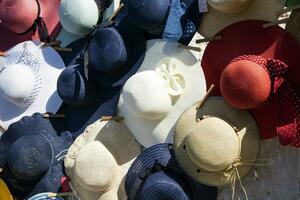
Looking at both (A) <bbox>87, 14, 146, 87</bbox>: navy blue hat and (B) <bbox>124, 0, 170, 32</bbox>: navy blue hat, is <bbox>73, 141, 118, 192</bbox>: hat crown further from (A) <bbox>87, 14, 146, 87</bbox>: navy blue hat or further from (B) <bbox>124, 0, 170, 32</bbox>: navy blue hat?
(B) <bbox>124, 0, 170, 32</bbox>: navy blue hat

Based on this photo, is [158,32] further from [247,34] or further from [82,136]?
[82,136]

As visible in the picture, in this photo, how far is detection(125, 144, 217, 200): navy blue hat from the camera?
8.43 ft

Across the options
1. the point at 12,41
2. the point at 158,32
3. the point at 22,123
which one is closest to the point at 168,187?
the point at 158,32

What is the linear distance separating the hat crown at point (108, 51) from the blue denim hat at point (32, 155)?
1.49 ft

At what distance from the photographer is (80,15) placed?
2906 millimetres

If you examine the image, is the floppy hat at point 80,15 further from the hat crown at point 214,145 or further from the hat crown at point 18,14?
the hat crown at point 214,145

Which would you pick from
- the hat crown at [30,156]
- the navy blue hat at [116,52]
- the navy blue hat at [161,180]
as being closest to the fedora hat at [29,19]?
the navy blue hat at [116,52]

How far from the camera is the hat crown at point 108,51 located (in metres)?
2.81

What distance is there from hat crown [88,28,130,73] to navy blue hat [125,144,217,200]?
437 mm

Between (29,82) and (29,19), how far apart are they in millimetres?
340

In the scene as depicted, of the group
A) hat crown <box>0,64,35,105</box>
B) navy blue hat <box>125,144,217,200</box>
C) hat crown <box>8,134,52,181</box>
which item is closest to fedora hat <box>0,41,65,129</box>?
hat crown <box>0,64,35,105</box>

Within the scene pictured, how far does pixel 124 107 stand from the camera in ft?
9.52

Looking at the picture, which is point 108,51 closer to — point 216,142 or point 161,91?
point 161,91

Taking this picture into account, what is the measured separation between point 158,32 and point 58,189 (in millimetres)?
960
